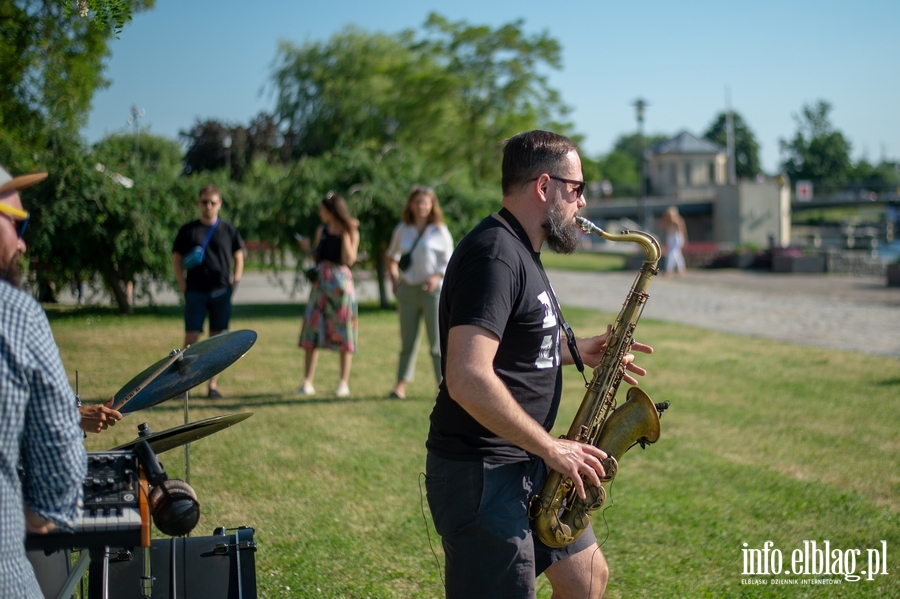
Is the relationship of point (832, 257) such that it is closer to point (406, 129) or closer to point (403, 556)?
point (406, 129)

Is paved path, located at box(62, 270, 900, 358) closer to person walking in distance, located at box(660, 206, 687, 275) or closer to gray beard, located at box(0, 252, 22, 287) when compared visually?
person walking in distance, located at box(660, 206, 687, 275)

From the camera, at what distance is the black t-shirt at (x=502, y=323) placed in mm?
2607

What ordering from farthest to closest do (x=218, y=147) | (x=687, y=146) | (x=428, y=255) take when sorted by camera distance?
(x=687, y=146) → (x=218, y=147) → (x=428, y=255)

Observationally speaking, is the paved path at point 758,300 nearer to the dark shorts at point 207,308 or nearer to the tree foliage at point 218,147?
the dark shorts at point 207,308

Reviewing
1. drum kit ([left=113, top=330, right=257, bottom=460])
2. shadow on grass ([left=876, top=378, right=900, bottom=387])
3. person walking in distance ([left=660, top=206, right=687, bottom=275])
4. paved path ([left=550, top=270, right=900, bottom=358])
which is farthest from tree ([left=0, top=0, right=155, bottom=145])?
person walking in distance ([left=660, top=206, right=687, bottom=275])

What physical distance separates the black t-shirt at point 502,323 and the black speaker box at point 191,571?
95 centimetres

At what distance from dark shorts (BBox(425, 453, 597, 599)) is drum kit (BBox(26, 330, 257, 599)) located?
701 mm

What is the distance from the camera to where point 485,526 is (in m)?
2.68

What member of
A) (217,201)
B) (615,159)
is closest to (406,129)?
(217,201)

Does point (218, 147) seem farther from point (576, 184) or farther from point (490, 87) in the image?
point (576, 184)

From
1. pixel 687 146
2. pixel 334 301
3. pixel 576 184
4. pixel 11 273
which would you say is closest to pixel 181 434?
pixel 11 273

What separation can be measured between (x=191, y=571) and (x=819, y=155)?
12815 centimetres

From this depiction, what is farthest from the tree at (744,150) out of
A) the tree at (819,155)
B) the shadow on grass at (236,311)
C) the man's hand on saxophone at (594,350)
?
the man's hand on saxophone at (594,350)

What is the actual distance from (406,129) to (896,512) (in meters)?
31.7
